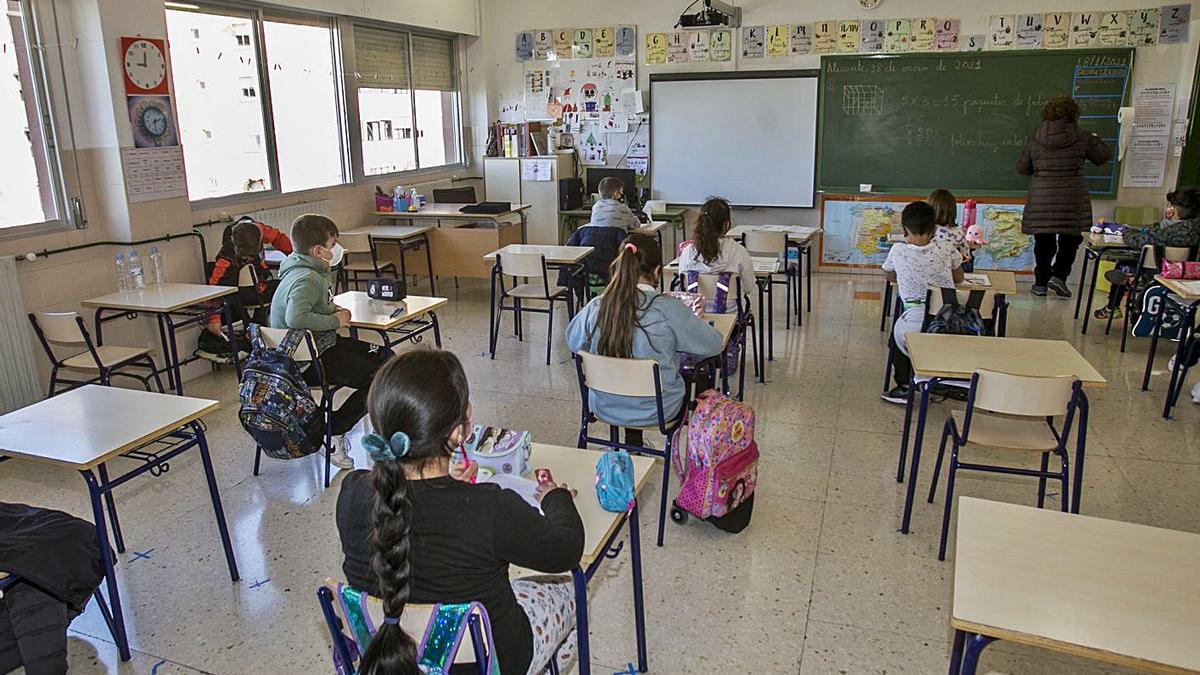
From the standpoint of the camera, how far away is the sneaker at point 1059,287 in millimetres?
6974

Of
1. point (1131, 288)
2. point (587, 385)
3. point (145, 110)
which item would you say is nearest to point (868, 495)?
point (587, 385)

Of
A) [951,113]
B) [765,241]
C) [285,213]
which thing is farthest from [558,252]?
[951,113]

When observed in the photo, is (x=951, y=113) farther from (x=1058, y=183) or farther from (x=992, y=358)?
(x=992, y=358)

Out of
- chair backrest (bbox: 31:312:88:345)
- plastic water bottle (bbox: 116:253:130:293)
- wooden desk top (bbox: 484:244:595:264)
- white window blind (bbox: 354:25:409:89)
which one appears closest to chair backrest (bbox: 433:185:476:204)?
white window blind (bbox: 354:25:409:89)

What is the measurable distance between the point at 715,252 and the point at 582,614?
293 cm

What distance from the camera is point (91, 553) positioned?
90.2 inches

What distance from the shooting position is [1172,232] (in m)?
5.36

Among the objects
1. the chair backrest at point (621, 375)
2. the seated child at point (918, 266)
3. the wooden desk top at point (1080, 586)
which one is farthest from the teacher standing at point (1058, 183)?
the wooden desk top at point (1080, 586)

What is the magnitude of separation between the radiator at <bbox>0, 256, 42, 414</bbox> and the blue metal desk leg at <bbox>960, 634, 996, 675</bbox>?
4.62 m

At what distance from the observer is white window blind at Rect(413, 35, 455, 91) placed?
318 inches

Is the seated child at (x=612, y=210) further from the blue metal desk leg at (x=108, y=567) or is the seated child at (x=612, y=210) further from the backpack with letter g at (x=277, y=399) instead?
the blue metal desk leg at (x=108, y=567)

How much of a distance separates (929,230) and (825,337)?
1738mm

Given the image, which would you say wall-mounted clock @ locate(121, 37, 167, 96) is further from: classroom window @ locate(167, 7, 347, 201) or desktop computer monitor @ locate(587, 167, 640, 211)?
desktop computer monitor @ locate(587, 167, 640, 211)

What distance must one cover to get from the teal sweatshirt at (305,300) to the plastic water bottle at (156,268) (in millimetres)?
1621
